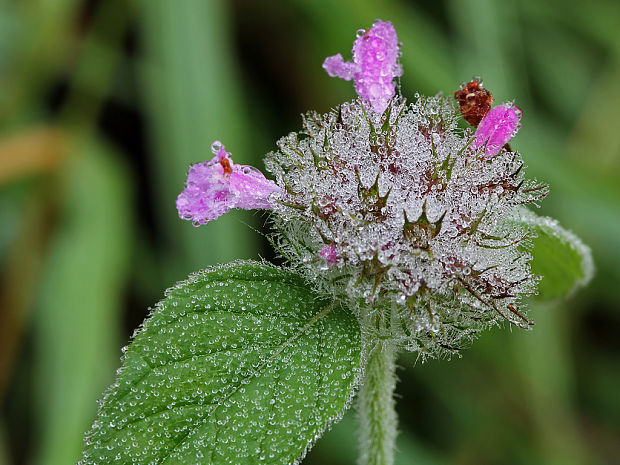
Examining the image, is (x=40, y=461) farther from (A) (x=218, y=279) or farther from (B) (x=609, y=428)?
(B) (x=609, y=428)

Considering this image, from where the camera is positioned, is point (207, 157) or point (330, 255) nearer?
point (330, 255)

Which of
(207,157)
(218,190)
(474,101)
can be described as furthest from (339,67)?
(207,157)

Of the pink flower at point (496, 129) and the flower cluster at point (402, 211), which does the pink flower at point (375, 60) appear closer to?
the flower cluster at point (402, 211)

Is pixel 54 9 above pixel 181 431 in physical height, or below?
above

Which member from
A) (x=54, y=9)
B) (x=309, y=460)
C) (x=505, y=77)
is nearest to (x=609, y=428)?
(x=309, y=460)

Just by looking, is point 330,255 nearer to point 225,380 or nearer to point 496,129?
point 225,380

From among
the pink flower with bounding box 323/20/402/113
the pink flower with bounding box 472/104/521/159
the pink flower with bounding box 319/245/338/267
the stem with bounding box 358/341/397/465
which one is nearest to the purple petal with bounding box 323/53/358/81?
the pink flower with bounding box 323/20/402/113

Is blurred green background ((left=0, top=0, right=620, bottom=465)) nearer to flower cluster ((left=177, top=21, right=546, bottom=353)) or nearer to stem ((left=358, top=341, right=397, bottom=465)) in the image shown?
stem ((left=358, top=341, right=397, bottom=465))
